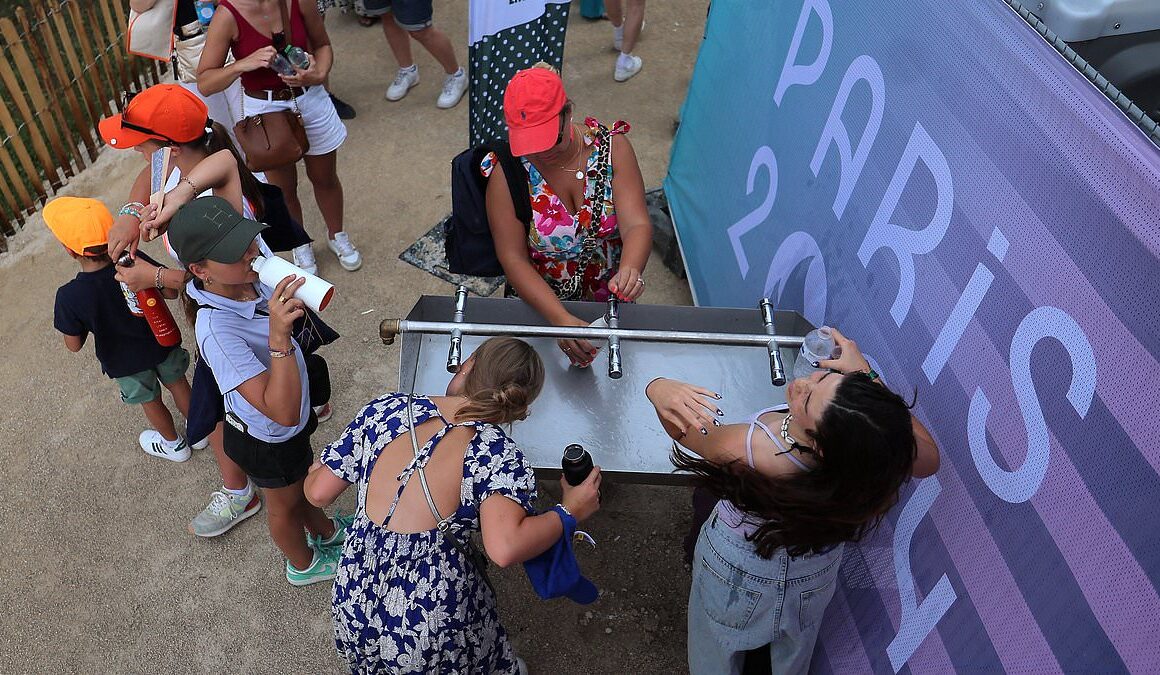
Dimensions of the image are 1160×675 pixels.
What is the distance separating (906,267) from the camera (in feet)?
7.90

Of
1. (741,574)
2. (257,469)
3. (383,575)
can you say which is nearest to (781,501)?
(741,574)

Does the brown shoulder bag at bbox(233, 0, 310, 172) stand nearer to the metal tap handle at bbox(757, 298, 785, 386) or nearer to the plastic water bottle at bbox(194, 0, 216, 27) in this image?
the plastic water bottle at bbox(194, 0, 216, 27)

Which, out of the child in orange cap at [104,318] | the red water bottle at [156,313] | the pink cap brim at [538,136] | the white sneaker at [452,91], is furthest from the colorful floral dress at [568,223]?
the white sneaker at [452,91]

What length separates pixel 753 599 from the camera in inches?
89.9

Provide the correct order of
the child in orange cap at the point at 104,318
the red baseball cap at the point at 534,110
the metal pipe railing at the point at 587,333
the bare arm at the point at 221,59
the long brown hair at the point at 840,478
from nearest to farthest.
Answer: the long brown hair at the point at 840,478 → the metal pipe railing at the point at 587,333 → the red baseball cap at the point at 534,110 → the child in orange cap at the point at 104,318 → the bare arm at the point at 221,59

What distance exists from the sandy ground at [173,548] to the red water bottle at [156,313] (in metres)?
0.88

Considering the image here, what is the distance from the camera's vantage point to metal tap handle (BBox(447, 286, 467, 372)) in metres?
2.41

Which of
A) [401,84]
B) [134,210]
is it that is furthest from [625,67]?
[134,210]

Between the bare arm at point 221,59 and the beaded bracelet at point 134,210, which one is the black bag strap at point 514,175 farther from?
the bare arm at point 221,59

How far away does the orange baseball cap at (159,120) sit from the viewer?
2.94 m

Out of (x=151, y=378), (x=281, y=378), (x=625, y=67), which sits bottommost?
(x=625, y=67)

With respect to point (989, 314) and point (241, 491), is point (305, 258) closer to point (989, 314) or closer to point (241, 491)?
point (241, 491)

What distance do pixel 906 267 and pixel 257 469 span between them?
2.20 m

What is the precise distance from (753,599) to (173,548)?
2.51 meters
